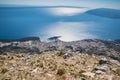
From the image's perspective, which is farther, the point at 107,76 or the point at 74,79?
the point at 107,76

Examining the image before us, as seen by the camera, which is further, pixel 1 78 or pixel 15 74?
pixel 15 74

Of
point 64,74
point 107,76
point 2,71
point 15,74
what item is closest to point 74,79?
point 64,74

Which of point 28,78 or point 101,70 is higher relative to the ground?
point 28,78

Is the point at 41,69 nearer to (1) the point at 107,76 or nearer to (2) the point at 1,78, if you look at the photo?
(2) the point at 1,78

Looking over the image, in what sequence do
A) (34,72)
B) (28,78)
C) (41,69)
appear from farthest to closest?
(41,69), (34,72), (28,78)

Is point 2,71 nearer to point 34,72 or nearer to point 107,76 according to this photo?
point 34,72

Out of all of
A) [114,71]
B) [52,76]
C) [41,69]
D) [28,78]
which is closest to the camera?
[28,78]

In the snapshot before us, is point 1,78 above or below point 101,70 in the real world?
above

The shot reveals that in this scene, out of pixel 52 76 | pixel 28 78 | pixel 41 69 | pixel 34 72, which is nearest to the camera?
pixel 28 78

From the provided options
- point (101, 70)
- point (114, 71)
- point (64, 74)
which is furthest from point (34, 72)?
point (114, 71)
